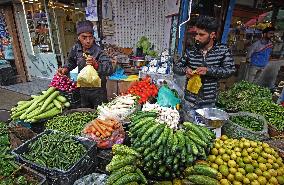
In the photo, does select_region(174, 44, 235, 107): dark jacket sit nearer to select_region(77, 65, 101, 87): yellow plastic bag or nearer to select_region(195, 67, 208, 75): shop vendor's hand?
select_region(195, 67, 208, 75): shop vendor's hand

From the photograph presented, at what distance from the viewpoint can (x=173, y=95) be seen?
Answer: 4.57 m

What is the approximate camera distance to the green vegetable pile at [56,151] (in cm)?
280

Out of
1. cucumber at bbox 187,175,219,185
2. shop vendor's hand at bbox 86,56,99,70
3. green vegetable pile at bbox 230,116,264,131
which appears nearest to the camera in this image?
cucumber at bbox 187,175,219,185

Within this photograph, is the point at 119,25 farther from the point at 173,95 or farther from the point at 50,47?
the point at 173,95

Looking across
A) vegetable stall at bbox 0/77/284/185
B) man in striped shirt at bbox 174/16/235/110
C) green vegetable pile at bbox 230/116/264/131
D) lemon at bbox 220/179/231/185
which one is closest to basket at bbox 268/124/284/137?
vegetable stall at bbox 0/77/284/185

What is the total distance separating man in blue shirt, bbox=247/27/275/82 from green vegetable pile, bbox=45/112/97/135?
712 centimetres

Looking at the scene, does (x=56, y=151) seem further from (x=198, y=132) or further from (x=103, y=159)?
(x=198, y=132)

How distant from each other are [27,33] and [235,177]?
9.63 metres

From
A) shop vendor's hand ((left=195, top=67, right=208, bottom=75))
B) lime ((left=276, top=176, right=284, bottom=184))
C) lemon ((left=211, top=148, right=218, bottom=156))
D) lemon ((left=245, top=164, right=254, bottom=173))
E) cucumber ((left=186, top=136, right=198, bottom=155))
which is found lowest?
lime ((left=276, top=176, right=284, bottom=184))

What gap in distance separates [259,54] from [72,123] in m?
7.72

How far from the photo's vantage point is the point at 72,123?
3719 mm

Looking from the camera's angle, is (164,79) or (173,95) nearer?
(173,95)

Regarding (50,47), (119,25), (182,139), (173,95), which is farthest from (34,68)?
(182,139)

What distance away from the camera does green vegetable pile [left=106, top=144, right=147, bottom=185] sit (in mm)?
2180
